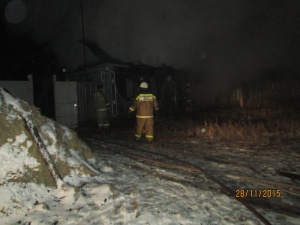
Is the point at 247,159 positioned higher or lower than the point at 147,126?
lower

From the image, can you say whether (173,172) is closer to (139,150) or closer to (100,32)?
(139,150)

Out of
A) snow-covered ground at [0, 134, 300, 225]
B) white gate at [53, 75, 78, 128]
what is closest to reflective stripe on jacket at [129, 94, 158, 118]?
snow-covered ground at [0, 134, 300, 225]

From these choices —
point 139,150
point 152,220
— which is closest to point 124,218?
point 152,220

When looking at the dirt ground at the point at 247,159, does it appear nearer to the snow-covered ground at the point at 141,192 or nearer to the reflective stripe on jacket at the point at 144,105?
the snow-covered ground at the point at 141,192

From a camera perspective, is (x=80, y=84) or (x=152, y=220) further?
(x=80, y=84)

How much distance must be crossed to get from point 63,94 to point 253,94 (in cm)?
1065

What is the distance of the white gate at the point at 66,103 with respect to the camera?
1051cm

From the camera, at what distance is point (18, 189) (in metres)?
3.22
